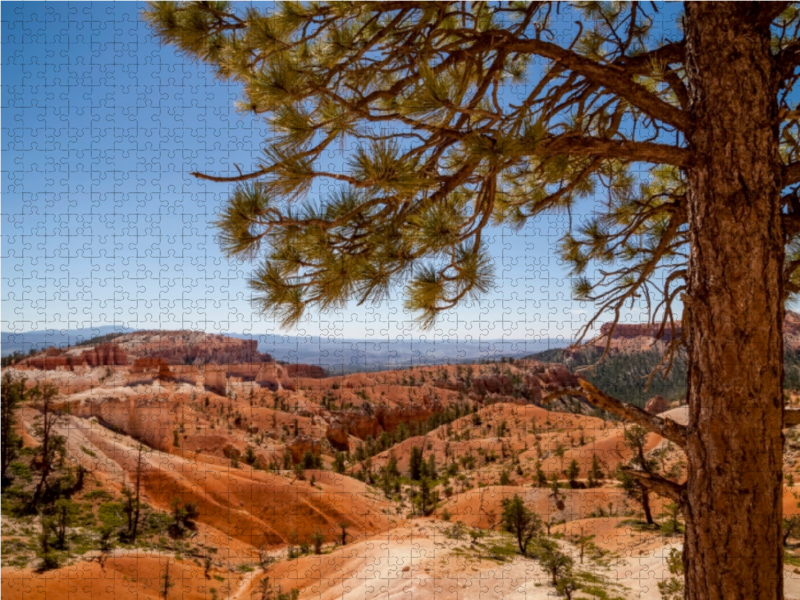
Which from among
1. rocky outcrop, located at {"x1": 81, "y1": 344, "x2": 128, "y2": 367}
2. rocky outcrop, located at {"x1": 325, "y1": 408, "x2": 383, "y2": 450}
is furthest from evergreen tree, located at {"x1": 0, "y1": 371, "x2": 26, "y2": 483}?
rocky outcrop, located at {"x1": 325, "y1": 408, "x2": 383, "y2": 450}

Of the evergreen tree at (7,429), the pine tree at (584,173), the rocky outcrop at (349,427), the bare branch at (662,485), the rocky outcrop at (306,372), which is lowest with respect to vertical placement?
the rocky outcrop at (349,427)

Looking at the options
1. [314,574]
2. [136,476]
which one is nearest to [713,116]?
[314,574]

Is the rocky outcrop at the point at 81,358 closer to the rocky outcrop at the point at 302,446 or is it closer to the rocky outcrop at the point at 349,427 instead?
the rocky outcrop at the point at 302,446

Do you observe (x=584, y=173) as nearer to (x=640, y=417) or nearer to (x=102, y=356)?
(x=640, y=417)

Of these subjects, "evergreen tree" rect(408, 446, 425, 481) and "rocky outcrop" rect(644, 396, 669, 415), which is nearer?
"evergreen tree" rect(408, 446, 425, 481)

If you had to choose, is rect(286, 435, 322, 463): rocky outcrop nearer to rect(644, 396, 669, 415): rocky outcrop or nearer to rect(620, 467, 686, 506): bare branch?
rect(644, 396, 669, 415): rocky outcrop

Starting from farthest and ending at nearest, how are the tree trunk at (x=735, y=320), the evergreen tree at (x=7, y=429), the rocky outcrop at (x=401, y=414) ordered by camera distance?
the rocky outcrop at (x=401, y=414) → the evergreen tree at (x=7, y=429) → the tree trunk at (x=735, y=320)

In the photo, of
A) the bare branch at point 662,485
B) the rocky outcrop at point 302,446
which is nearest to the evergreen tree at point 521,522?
the bare branch at point 662,485

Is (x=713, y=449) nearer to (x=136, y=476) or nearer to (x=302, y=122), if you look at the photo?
(x=302, y=122)
